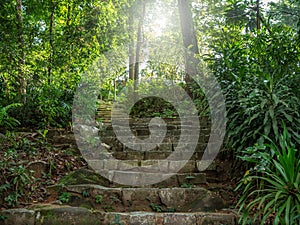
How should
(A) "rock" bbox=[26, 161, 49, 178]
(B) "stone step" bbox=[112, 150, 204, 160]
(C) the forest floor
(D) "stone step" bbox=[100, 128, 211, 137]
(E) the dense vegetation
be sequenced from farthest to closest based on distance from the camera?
(D) "stone step" bbox=[100, 128, 211, 137] → (B) "stone step" bbox=[112, 150, 204, 160] → (A) "rock" bbox=[26, 161, 49, 178] → (C) the forest floor → (E) the dense vegetation

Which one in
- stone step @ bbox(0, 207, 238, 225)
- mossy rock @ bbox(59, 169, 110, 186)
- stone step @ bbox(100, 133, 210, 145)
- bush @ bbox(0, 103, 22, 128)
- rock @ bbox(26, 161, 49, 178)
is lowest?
stone step @ bbox(0, 207, 238, 225)

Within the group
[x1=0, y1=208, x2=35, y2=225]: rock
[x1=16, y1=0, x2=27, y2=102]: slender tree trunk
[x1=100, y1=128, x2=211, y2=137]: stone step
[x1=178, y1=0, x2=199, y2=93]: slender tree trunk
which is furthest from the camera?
[x1=178, y1=0, x2=199, y2=93]: slender tree trunk

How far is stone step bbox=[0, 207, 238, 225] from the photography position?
2.30 meters

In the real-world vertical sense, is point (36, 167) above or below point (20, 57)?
below

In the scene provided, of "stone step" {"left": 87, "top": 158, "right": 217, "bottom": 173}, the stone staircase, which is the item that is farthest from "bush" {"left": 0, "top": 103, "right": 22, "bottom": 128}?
"stone step" {"left": 87, "top": 158, "right": 217, "bottom": 173}

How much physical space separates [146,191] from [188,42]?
4.72m

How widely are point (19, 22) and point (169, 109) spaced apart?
385cm

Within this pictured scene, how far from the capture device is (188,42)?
22.4 ft

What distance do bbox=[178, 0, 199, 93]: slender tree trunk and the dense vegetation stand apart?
0.08 feet

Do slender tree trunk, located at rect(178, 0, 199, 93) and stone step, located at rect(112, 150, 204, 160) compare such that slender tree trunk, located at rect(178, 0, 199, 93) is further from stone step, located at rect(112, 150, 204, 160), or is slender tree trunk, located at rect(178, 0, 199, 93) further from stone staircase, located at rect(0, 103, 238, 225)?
Answer: stone step, located at rect(112, 150, 204, 160)

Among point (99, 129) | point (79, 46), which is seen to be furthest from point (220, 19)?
point (99, 129)

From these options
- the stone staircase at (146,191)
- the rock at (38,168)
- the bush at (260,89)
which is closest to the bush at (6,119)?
the rock at (38,168)

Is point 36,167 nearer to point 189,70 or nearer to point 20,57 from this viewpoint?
point 20,57

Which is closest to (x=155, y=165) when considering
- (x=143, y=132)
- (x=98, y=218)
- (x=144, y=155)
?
(x=144, y=155)
